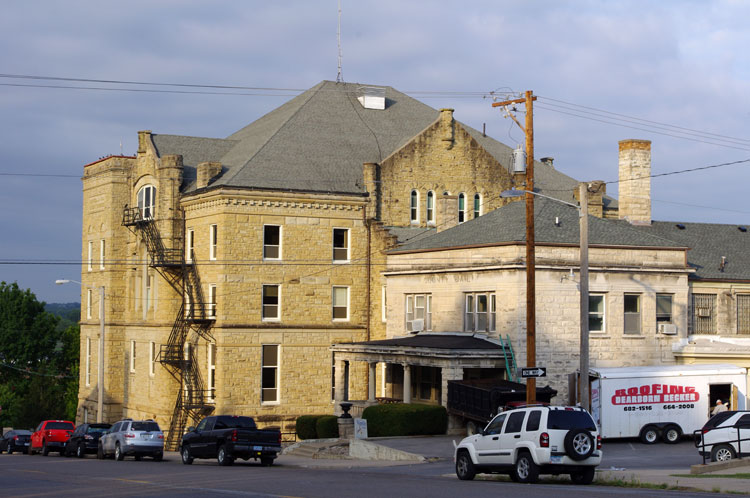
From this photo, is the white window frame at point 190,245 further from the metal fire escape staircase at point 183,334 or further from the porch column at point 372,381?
the porch column at point 372,381

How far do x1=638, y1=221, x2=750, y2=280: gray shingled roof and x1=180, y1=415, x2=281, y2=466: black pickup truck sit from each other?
2108 cm

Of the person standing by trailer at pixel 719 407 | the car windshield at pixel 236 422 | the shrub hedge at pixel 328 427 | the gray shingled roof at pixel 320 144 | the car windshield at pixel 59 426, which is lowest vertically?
the car windshield at pixel 59 426

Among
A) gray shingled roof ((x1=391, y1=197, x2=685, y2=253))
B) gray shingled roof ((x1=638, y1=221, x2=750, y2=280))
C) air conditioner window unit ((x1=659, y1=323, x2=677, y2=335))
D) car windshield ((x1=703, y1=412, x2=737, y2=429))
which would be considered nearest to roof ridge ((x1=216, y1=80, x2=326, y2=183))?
gray shingled roof ((x1=391, y1=197, x2=685, y2=253))

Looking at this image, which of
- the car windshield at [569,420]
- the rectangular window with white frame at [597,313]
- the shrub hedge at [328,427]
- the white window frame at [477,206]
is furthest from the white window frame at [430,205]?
the car windshield at [569,420]

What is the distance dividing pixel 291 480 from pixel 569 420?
6984 millimetres

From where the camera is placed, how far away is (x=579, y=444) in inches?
914

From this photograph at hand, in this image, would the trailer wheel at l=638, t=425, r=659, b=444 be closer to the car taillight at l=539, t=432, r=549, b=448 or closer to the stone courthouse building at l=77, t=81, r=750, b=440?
the stone courthouse building at l=77, t=81, r=750, b=440

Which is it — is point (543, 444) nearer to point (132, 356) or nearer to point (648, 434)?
point (648, 434)

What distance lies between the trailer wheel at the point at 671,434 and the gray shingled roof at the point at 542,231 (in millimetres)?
8278

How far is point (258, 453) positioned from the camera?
33.0m

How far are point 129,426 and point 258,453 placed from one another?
682 centimetres

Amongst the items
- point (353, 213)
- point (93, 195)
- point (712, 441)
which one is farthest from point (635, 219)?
point (93, 195)

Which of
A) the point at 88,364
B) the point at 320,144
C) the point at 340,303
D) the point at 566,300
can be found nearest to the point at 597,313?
the point at 566,300

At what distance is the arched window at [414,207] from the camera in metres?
53.0
